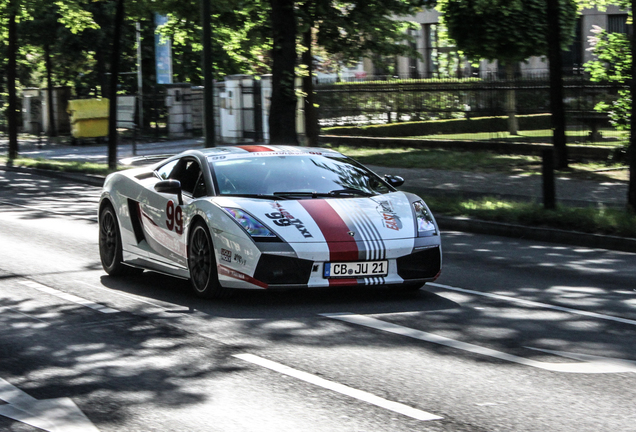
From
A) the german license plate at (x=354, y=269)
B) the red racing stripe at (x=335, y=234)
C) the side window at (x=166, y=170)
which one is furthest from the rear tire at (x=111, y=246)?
the german license plate at (x=354, y=269)

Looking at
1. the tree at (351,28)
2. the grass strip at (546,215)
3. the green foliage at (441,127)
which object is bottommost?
the grass strip at (546,215)

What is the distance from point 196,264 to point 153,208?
1.14 m

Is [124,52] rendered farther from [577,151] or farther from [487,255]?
[487,255]

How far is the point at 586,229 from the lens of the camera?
506 inches

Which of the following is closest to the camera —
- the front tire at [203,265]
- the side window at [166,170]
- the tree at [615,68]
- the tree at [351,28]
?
the front tire at [203,265]

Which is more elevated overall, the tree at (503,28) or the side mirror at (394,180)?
the tree at (503,28)

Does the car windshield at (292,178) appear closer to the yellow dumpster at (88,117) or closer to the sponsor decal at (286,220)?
the sponsor decal at (286,220)

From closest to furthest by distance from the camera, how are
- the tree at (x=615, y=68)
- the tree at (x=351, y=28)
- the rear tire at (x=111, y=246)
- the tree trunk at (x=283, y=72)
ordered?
the rear tire at (x=111, y=246) → the tree trunk at (x=283, y=72) → the tree at (x=615, y=68) → the tree at (x=351, y=28)

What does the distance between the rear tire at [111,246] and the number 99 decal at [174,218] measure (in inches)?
45.1

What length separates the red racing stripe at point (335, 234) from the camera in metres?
7.95

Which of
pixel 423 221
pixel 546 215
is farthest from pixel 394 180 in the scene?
pixel 546 215

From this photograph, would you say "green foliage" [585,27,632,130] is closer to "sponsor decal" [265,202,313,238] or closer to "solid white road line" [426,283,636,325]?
"solid white road line" [426,283,636,325]

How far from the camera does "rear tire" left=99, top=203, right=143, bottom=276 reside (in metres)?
10.1

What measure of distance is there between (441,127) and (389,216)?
21.9 metres
